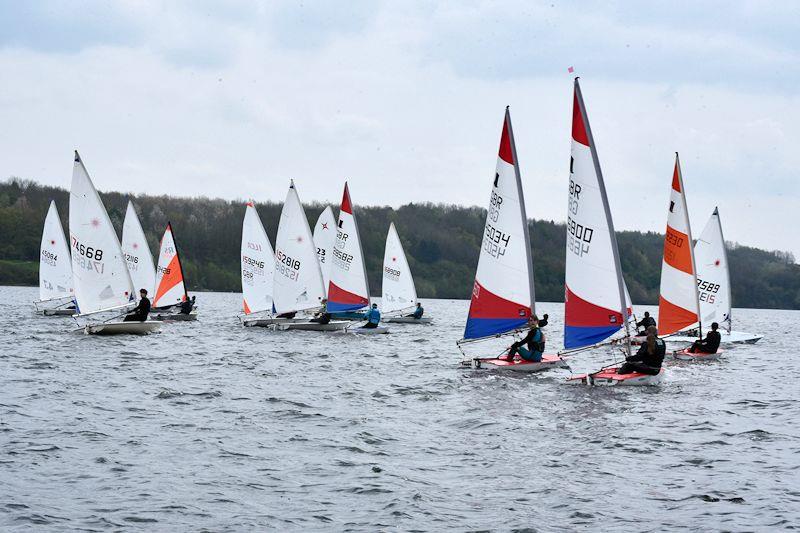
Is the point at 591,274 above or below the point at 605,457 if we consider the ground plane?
above

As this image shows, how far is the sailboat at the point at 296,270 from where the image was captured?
123 feet

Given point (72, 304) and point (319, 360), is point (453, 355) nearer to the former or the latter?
point (319, 360)

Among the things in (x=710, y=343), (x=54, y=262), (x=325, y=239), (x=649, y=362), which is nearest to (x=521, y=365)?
(x=649, y=362)

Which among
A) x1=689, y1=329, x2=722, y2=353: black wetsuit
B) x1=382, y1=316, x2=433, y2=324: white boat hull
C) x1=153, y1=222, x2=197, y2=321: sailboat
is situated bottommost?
x1=382, y1=316, x2=433, y2=324: white boat hull

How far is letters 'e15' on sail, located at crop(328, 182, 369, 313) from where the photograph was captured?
37406 mm

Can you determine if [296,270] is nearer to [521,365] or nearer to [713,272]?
[713,272]

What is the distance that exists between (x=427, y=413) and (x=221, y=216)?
12439 centimetres

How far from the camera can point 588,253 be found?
21203 millimetres

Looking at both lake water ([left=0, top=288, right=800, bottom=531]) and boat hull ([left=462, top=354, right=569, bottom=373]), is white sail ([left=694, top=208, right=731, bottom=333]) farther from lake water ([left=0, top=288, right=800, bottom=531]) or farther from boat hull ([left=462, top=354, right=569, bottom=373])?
boat hull ([left=462, top=354, right=569, bottom=373])

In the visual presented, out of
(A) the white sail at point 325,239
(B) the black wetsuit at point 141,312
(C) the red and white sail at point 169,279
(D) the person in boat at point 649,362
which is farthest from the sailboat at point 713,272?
(C) the red and white sail at point 169,279

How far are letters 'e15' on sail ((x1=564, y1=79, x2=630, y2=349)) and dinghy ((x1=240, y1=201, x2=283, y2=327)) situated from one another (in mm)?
21142

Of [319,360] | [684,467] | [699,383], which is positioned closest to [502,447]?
[684,467]

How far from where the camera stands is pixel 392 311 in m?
50.1

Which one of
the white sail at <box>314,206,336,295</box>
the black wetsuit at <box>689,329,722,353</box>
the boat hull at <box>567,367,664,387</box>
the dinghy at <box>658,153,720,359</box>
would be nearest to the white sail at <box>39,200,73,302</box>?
the white sail at <box>314,206,336,295</box>
